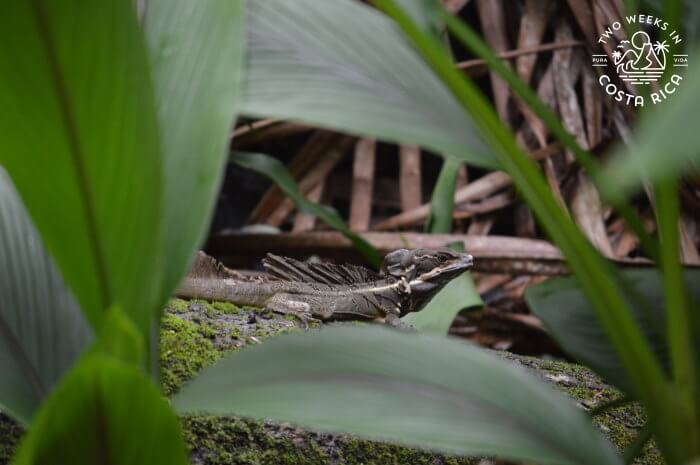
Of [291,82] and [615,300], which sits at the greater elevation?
[291,82]

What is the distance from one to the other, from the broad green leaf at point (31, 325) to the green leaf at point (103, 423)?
19 cm

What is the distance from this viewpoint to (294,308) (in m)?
2.43

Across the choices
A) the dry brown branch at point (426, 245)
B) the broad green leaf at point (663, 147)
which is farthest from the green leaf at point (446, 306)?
the broad green leaf at point (663, 147)

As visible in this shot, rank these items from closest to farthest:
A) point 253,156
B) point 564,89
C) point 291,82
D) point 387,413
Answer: point 387,413, point 291,82, point 253,156, point 564,89

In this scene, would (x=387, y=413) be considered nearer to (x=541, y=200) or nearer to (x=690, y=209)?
(x=541, y=200)

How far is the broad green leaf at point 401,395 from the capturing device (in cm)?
70

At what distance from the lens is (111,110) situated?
746 mm

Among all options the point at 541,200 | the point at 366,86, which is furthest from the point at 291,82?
the point at 541,200

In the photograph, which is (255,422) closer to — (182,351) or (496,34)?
(182,351)

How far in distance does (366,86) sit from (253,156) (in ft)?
7.50

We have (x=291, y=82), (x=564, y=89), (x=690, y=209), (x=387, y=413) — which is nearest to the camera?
(x=387, y=413)

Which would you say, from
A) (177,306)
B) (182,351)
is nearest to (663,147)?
(182,351)

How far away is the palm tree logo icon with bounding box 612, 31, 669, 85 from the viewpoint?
1035 mm

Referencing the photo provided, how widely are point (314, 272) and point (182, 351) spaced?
3.42ft
